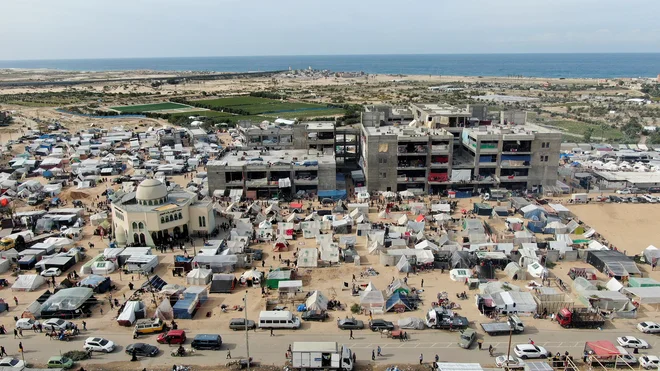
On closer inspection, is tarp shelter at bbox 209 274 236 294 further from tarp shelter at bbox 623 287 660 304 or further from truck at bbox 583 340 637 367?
tarp shelter at bbox 623 287 660 304

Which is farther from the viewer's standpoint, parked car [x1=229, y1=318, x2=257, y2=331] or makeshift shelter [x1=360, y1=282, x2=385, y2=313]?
makeshift shelter [x1=360, y1=282, x2=385, y2=313]

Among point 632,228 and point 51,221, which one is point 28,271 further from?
point 632,228

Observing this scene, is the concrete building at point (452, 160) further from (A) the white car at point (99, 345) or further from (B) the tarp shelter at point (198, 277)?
(A) the white car at point (99, 345)

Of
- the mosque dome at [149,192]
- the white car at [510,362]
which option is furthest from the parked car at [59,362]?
the white car at [510,362]

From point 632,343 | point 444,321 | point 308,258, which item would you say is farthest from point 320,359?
point 632,343

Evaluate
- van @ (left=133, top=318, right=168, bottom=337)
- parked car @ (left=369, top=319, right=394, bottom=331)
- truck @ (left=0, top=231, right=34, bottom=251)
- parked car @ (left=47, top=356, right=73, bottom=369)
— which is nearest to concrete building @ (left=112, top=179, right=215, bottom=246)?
truck @ (left=0, top=231, right=34, bottom=251)
